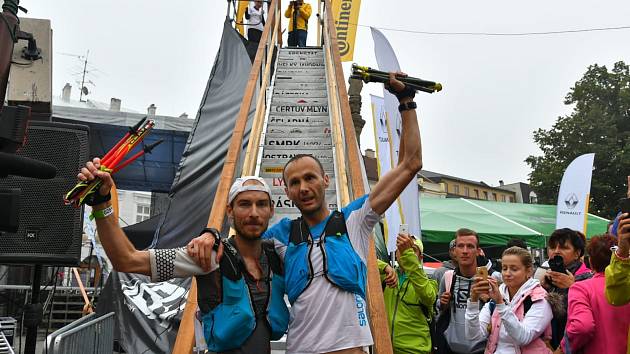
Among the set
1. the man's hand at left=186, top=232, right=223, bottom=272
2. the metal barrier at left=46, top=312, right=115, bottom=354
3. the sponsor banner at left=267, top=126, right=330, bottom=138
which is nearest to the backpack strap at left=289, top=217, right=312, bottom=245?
the man's hand at left=186, top=232, right=223, bottom=272

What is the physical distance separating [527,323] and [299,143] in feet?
15.4

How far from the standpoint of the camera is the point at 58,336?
3.07m

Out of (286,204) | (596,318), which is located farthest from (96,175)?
(286,204)

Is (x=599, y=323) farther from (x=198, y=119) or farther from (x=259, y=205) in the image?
(x=198, y=119)

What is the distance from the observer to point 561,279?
3.67 m

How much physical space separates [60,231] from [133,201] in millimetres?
43083

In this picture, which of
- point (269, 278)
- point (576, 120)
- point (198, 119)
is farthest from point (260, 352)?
point (576, 120)

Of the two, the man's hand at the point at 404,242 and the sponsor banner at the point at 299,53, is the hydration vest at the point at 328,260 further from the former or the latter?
the sponsor banner at the point at 299,53

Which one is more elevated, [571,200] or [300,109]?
[300,109]

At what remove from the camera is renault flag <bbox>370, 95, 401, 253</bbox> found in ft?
25.8

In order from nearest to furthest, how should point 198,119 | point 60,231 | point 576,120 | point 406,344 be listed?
point 60,231 < point 406,344 < point 198,119 < point 576,120

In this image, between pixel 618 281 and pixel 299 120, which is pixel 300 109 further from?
pixel 618 281

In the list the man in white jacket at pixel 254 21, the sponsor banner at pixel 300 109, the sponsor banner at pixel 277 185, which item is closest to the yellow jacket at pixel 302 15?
the man in white jacket at pixel 254 21

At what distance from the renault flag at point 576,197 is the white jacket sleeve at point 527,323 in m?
8.61
